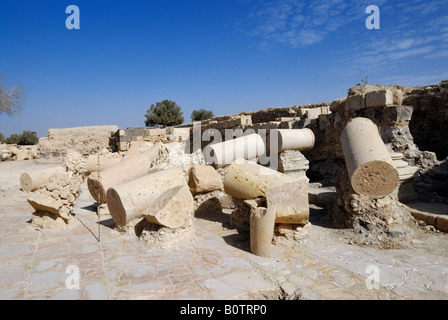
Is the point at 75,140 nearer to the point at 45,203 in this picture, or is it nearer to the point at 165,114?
the point at 45,203

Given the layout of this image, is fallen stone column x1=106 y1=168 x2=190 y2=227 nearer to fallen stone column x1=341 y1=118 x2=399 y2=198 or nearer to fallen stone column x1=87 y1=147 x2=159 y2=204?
fallen stone column x1=87 y1=147 x2=159 y2=204

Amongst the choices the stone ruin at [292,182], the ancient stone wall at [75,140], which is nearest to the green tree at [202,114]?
the ancient stone wall at [75,140]

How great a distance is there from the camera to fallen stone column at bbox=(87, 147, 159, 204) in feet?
19.3

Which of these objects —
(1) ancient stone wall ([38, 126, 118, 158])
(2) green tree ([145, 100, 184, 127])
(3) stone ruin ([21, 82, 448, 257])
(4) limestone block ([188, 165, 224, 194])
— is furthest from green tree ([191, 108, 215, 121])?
(4) limestone block ([188, 165, 224, 194])

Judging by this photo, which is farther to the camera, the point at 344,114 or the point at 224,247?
the point at 344,114

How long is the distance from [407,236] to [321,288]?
2388mm

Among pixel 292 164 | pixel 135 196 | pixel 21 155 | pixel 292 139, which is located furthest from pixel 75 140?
pixel 135 196

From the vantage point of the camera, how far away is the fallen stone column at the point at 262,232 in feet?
13.0

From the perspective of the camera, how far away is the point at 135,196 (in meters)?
4.88

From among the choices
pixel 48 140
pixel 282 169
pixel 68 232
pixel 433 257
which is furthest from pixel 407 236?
pixel 48 140

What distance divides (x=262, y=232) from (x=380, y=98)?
4843mm

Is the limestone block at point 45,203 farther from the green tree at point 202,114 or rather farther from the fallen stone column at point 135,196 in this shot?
the green tree at point 202,114
